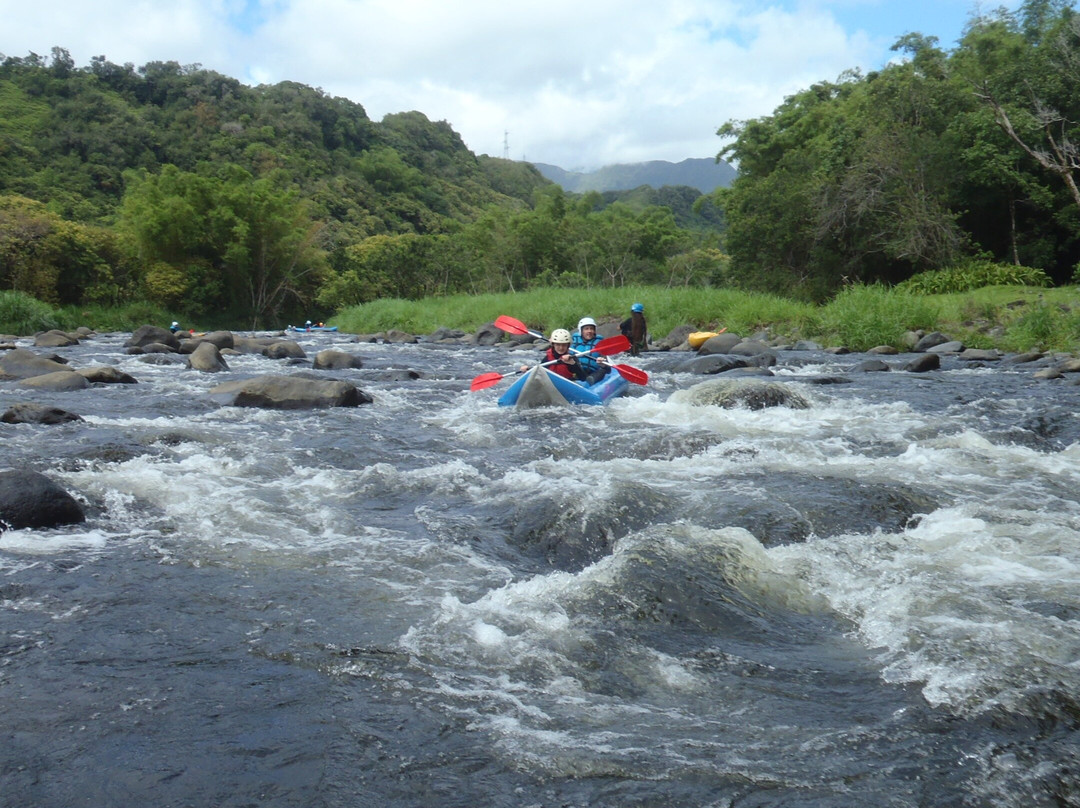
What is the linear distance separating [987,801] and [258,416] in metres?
7.81

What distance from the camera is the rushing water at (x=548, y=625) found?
261 cm

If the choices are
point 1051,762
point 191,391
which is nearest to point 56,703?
point 1051,762

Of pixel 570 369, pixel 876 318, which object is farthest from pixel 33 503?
pixel 876 318

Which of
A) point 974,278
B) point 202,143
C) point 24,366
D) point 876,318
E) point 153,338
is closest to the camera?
point 24,366

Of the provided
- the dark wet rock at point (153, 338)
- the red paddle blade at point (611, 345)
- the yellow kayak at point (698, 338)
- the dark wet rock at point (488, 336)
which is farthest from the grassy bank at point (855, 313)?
the dark wet rock at point (153, 338)

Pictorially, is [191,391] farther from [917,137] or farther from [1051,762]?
[917,137]

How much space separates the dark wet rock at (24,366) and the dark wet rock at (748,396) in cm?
850

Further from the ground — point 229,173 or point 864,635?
point 229,173

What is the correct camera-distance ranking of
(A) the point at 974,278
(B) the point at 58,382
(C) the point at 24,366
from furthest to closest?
(A) the point at 974,278 → (C) the point at 24,366 → (B) the point at 58,382

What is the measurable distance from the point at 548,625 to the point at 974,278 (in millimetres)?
18704

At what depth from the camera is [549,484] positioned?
6105 mm

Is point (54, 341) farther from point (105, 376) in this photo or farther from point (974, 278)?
point (974, 278)

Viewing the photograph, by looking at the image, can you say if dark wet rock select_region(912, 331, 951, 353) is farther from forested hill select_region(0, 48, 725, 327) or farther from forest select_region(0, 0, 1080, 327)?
forested hill select_region(0, 48, 725, 327)

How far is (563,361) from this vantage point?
34.0 feet
